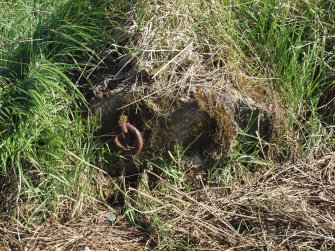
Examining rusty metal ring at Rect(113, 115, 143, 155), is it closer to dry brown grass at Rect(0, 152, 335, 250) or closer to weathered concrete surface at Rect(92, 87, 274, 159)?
weathered concrete surface at Rect(92, 87, 274, 159)

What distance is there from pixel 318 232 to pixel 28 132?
5.35ft

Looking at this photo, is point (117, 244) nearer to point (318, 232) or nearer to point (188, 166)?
point (188, 166)

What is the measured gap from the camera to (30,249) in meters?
3.55

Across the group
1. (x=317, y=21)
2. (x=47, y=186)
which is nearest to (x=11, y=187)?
(x=47, y=186)

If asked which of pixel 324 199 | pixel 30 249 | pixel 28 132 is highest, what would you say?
pixel 28 132

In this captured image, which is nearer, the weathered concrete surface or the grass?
the grass

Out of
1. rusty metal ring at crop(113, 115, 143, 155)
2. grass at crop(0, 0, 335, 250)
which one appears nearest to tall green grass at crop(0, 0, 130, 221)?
grass at crop(0, 0, 335, 250)

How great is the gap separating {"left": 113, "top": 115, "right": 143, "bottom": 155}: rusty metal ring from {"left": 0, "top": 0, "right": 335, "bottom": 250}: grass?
0.11 m

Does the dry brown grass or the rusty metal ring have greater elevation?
the rusty metal ring

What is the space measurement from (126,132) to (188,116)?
0.36m

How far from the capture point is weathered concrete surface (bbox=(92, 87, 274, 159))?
12.6 ft

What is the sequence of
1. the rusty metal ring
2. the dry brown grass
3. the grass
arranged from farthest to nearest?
the rusty metal ring, the grass, the dry brown grass

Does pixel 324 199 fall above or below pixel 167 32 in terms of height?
below

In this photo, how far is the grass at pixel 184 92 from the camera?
368 centimetres
